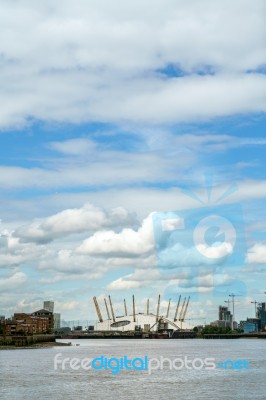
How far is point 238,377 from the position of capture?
75.4 m

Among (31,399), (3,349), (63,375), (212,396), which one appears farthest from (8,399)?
(3,349)

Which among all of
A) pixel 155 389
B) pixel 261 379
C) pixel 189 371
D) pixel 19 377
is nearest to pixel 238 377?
pixel 261 379

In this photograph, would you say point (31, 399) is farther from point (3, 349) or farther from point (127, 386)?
point (3, 349)

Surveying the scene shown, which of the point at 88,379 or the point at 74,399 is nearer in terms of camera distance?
the point at 74,399

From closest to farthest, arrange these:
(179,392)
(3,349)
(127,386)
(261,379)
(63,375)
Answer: (179,392) < (127,386) < (261,379) < (63,375) < (3,349)

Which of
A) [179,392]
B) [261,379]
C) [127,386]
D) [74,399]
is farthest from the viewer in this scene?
[261,379]

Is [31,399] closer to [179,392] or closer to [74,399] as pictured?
[74,399]

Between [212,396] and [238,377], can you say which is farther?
[238,377]

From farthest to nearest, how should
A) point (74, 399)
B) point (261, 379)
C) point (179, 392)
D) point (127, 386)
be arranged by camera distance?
point (261, 379)
point (127, 386)
point (179, 392)
point (74, 399)

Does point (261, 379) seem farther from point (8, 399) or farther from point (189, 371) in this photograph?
point (8, 399)

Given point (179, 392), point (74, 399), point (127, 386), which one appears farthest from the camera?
point (127, 386)

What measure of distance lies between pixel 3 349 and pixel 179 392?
14027 cm

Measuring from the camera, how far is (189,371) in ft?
276

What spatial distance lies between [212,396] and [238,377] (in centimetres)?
1873
